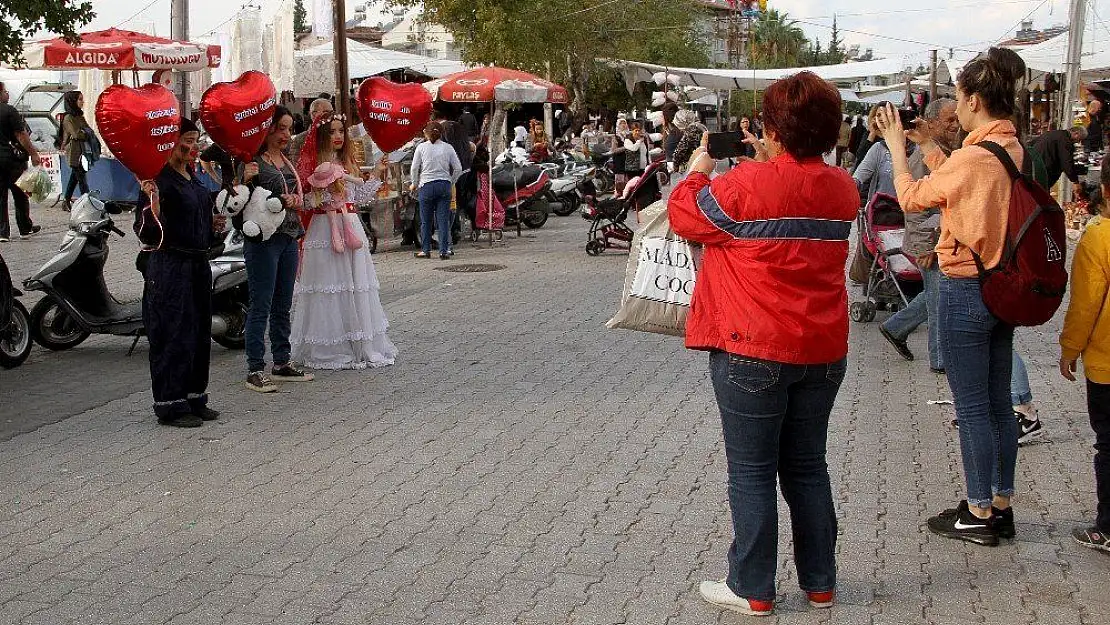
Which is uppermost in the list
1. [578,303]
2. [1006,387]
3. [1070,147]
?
[1070,147]

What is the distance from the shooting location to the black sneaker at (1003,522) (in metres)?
5.02

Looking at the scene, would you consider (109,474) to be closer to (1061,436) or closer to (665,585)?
(665,585)

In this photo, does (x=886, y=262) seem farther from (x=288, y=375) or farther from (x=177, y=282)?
(x=177, y=282)

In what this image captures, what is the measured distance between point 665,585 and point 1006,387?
163cm

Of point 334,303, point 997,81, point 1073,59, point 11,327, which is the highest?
point 1073,59

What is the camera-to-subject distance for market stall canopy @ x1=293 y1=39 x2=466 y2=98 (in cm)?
2228

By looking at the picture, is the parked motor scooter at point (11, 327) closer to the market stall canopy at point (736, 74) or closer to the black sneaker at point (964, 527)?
the black sneaker at point (964, 527)

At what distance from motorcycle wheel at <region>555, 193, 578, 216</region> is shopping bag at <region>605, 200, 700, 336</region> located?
17488mm

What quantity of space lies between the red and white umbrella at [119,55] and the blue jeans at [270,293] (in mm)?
12153

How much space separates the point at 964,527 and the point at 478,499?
7.05ft

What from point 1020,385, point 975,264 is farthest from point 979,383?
point 1020,385

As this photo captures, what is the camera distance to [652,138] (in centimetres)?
2012

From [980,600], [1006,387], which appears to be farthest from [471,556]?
[1006,387]

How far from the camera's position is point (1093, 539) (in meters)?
4.97
